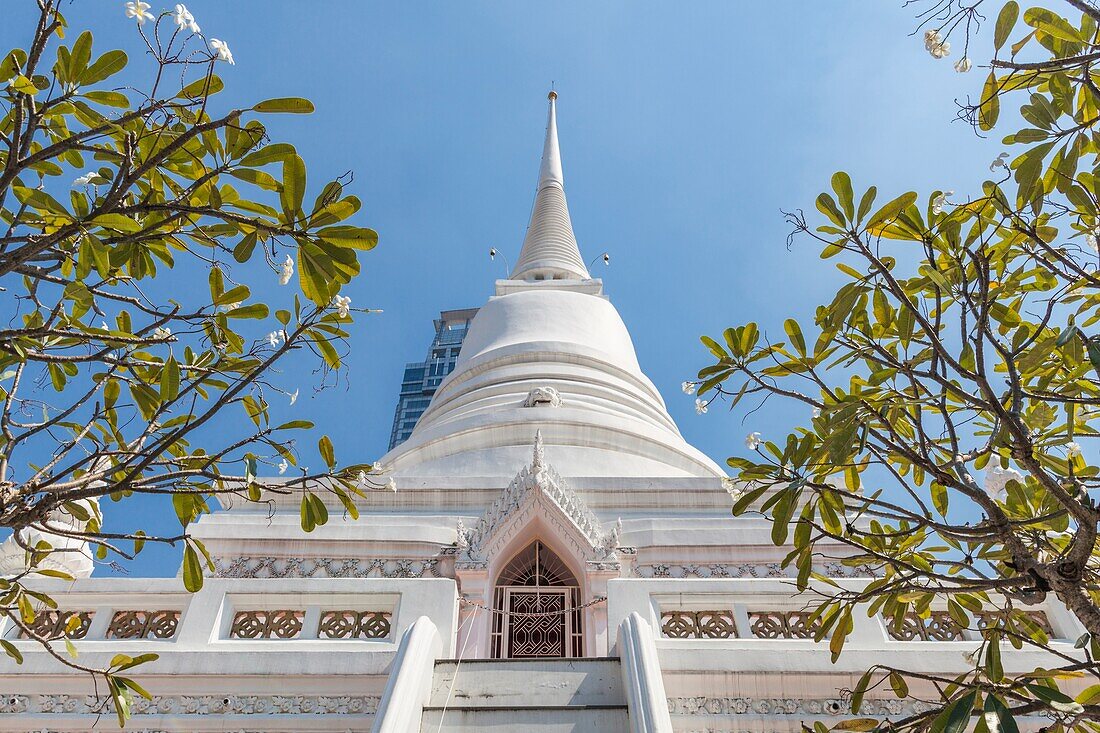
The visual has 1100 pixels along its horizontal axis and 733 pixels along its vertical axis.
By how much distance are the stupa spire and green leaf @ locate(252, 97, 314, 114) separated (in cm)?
1747

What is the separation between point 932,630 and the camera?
256 inches

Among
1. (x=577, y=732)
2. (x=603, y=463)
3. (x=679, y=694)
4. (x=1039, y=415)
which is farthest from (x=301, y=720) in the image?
(x=603, y=463)

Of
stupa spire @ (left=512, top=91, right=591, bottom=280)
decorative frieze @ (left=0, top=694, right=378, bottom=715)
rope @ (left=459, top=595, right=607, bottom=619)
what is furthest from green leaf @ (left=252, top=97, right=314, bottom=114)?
stupa spire @ (left=512, top=91, right=591, bottom=280)

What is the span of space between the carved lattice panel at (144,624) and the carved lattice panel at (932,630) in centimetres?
521

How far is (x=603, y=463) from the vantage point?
487 inches

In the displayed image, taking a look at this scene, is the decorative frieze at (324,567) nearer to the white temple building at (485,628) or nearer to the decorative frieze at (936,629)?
the white temple building at (485,628)

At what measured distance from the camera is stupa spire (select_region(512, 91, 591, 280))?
20.8 meters

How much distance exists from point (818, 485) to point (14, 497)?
322 cm

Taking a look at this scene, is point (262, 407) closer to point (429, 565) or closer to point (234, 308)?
Answer: point (234, 308)

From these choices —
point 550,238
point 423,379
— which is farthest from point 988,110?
point 423,379

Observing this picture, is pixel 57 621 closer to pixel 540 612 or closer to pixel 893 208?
pixel 540 612

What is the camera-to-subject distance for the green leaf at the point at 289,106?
3.12 metres

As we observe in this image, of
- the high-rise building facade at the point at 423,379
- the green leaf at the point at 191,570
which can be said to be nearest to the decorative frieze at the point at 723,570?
the green leaf at the point at 191,570

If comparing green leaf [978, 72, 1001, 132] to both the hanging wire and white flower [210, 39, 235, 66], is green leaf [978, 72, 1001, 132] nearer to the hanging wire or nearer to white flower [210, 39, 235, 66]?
white flower [210, 39, 235, 66]
